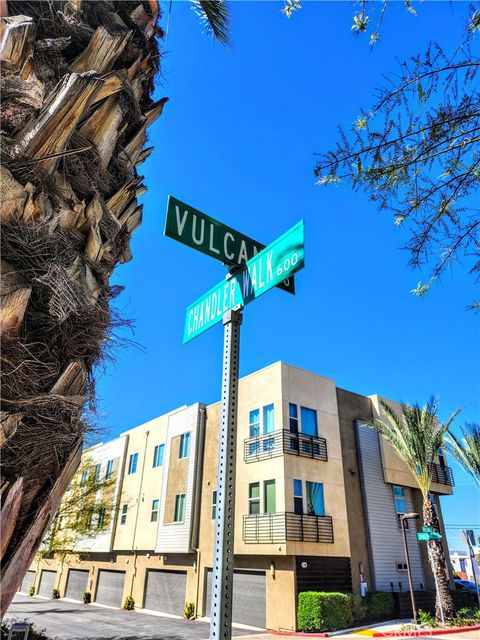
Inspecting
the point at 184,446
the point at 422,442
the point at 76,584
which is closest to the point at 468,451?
the point at 422,442

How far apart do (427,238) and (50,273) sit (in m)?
3.53

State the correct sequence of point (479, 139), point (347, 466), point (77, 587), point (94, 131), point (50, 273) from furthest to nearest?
point (77, 587)
point (347, 466)
point (479, 139)
point (94, 131)
point (50, 273)

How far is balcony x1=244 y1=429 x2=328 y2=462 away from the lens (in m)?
18.9

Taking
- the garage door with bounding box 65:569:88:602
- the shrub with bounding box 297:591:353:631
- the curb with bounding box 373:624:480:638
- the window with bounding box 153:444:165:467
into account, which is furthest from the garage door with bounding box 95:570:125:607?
the curb with bounding box 373:624:480:638

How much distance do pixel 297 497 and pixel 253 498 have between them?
202 cm

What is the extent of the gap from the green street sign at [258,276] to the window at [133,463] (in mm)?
27354

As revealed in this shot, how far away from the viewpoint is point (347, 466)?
69.3 feet

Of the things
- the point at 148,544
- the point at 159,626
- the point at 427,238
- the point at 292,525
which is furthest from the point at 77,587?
the point at 427,238

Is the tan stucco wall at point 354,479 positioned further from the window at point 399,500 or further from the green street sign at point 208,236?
the green street sign at point 208,236

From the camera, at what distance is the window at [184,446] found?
24178mm

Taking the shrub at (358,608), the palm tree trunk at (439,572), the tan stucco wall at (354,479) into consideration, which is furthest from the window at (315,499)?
the palm tree trunk at (439,572)

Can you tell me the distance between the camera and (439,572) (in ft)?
59.0

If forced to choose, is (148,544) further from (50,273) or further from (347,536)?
(50,273)

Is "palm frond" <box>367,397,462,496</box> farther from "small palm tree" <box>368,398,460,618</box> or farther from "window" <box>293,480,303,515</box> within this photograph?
"window" <box>293,480,303,515</box>
